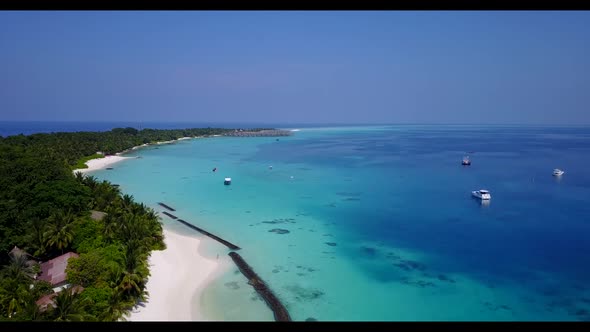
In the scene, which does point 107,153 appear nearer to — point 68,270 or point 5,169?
point 5,169

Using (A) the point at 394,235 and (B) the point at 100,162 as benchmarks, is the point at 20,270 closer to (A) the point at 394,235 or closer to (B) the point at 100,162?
(A) the point at 394,235

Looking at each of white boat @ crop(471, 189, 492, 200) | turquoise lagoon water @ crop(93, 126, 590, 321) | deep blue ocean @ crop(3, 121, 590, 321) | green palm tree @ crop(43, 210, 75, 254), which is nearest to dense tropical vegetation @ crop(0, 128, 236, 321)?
green palm tree @ crop(43, 210, 75, 254)

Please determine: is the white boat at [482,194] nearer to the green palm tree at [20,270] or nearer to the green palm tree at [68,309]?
the green palm tree at [68,309]

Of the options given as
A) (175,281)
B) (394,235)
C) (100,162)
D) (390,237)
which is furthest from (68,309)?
(100,162)

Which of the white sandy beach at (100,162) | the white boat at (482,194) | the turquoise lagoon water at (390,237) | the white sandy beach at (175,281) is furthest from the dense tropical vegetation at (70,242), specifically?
the white boat at (482,194)

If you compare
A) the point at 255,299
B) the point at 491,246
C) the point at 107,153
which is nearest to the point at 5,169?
the point at 255,299
